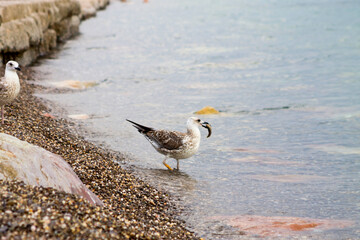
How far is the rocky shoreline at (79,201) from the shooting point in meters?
4.53

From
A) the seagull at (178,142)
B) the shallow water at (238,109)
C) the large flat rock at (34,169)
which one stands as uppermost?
the large flat rock at (34,169)

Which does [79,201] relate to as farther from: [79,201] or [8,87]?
[8,87]

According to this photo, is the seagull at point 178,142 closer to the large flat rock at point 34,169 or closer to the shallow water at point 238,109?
the shallow water at point 238,109

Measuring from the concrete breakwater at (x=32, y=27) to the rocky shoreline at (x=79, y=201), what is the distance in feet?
13.9

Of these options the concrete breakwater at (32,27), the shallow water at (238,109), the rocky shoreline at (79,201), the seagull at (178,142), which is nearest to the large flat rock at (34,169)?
the rocky shoreline at (79,201)

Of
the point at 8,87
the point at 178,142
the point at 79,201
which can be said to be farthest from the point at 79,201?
the point at 8,87

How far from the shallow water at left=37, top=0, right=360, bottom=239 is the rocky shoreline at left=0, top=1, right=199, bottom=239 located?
1.80 ft

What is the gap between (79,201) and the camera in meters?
5.30

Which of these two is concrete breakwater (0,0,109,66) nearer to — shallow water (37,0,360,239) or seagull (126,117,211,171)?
shallow water (37,0,360,239)

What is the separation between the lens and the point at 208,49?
26.2m

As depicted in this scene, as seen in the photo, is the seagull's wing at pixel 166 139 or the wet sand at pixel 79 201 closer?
the wet sand at pixel 79 201

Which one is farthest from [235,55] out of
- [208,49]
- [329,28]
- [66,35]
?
[329,28]

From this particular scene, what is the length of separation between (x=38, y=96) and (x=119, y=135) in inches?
138

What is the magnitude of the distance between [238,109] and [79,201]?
9.35m
